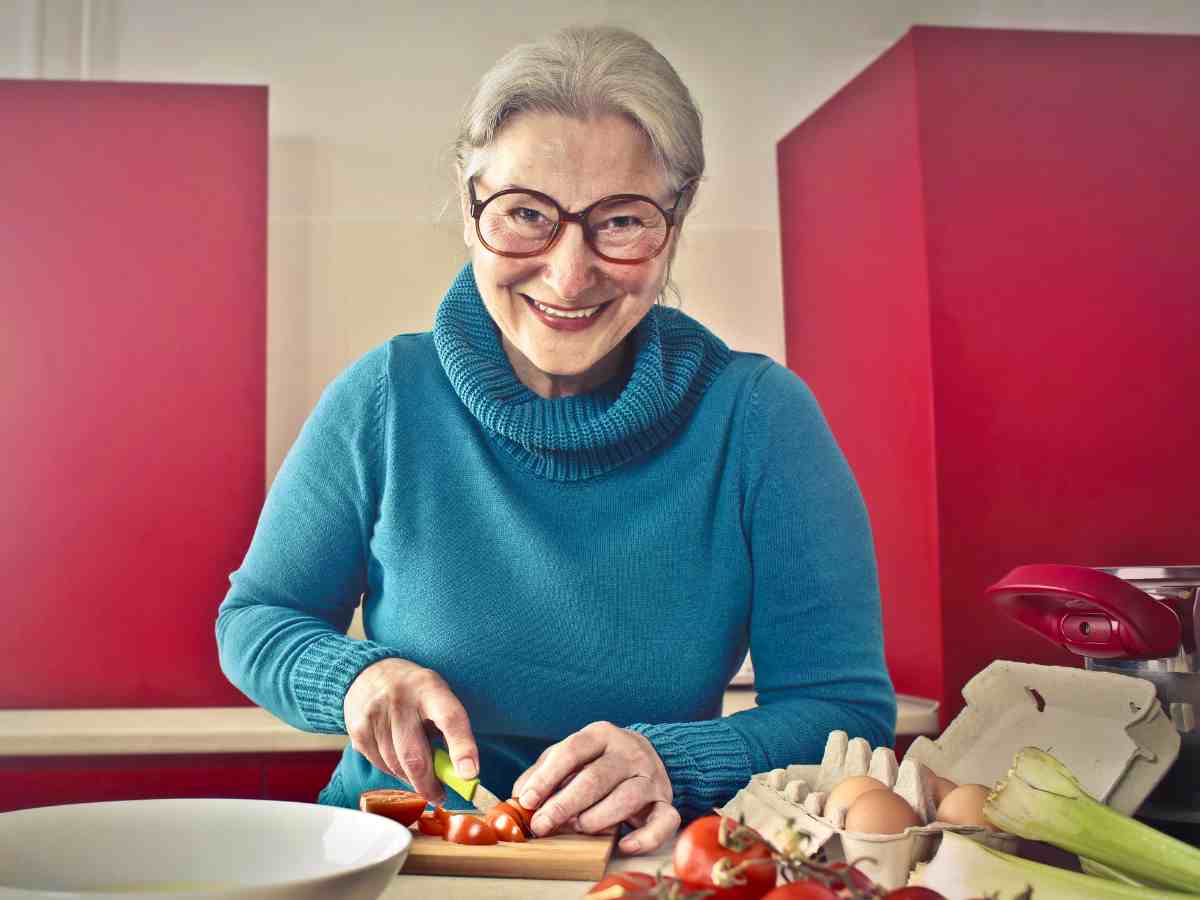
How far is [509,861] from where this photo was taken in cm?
72

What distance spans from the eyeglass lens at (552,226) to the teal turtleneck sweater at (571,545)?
116 millimetres

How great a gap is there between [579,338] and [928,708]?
4.41 ft

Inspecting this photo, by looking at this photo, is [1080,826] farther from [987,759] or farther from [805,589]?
[805,589]

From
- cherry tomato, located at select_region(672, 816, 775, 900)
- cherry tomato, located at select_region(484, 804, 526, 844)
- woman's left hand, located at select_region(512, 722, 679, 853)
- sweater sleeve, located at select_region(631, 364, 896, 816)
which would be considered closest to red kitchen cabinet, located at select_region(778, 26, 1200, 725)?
sweater sleeve, located at select_region(631, 364, 896, 816)

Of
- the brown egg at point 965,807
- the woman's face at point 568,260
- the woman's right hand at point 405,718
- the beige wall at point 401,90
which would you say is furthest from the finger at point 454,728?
the beige wall at point 401,90

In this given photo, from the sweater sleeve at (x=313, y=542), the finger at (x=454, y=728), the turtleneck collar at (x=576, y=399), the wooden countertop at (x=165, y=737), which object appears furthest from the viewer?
the wooden countertop at (x=165, y=737)

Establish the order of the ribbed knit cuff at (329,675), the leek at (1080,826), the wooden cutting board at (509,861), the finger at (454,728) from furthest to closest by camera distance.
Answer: the ribbed knit cuff at (329,675) → the finger at (454,728) → the wooden cutting board at (509,861) → the leek at (1080,826)

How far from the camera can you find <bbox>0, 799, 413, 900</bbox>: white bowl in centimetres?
60

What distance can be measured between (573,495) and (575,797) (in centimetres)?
44

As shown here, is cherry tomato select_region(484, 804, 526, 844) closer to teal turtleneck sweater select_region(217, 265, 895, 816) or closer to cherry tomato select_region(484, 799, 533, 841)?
cherry tomato select_region(484, 799, 533, 841)

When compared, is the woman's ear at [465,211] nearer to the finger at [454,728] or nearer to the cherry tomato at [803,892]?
the finger at [454,728]

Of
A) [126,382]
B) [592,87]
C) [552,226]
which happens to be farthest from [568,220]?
[126,382]

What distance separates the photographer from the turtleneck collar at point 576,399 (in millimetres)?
1177

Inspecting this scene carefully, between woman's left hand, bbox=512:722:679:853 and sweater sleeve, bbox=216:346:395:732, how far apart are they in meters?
0.29
